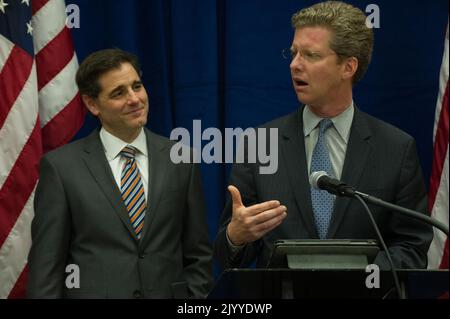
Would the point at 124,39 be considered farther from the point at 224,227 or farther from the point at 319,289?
the point at 319,289

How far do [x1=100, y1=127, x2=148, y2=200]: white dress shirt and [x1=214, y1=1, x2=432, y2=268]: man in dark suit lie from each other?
1.15ft

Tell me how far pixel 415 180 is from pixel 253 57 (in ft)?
4.39

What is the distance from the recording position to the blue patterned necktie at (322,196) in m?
2.67

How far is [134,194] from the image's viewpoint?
2828 millimetres

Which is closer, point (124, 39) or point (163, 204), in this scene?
point (163, 204)

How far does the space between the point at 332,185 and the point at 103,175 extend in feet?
3.78

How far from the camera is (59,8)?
3.52 meters

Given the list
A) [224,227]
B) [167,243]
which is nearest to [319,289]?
[224,227]

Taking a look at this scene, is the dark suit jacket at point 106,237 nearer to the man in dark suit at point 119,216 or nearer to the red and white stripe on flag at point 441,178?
the man in dark suit at point 119,216

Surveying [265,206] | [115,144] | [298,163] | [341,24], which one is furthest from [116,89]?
[265,206]

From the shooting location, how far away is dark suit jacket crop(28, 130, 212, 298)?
2.74m

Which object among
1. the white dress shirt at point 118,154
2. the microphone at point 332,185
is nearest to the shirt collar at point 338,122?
the white dress shirt at point 118,154

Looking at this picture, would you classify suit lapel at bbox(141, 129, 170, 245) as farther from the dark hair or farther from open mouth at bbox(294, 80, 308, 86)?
open mouth at bbox(294, 80, 308, 86)
